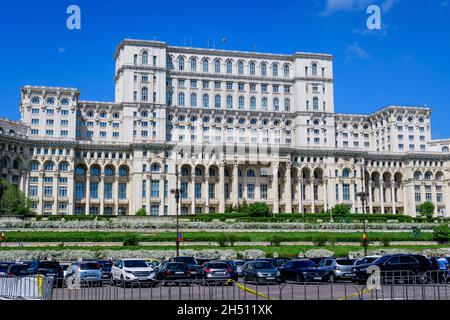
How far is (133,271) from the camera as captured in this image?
3114 cm

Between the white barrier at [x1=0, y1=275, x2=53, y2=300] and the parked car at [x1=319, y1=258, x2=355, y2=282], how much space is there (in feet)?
63.8

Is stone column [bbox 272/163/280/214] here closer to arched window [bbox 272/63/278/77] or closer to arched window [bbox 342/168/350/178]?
arched window [bbox 342/168/350/178]

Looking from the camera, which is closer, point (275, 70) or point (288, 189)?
point (288, 189)

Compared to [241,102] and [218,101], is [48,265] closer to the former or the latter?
[218,101]

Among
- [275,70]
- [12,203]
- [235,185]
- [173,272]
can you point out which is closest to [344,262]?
[173,272]

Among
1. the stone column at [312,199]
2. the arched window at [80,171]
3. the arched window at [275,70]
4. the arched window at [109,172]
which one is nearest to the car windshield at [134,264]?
the arched window at [109,172]

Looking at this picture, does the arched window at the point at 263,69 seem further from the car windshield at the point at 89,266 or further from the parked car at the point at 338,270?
the car windshield at the point at 89,266

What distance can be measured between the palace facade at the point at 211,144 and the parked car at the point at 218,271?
70.9 m

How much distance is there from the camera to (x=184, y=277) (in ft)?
104

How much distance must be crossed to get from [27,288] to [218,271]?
47.8ft

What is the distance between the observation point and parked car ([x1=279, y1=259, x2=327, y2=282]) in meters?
33.2

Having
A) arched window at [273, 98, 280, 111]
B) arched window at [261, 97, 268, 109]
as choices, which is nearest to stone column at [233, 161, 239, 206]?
arched window at [261, 97, 268, 109]
